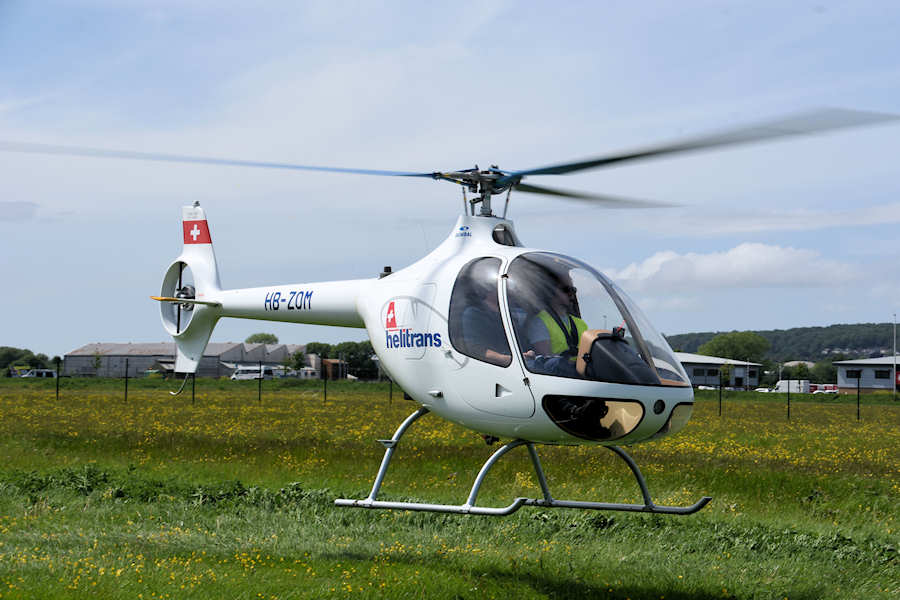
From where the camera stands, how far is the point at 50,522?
13242mm

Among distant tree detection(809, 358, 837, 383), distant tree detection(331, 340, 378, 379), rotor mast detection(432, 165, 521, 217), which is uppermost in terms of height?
rotor mast detection(432, 165, 521, 217)

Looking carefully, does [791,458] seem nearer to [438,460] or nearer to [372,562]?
[438,460]

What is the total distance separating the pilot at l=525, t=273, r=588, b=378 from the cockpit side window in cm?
30

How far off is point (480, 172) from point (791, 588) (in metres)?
6.29

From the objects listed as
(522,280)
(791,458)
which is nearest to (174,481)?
(522,280)

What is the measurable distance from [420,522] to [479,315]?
5975 millimetres

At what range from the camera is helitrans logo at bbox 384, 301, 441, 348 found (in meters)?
9.34

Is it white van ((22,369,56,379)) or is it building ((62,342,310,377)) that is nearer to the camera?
white van ((22,369,56,379))

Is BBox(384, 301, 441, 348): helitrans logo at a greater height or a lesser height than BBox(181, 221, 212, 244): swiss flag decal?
lesser

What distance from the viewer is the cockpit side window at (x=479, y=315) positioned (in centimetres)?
862

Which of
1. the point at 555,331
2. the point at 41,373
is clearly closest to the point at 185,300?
the point at 555,331

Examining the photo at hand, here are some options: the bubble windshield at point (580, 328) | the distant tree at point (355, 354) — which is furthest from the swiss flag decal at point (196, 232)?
the distant tree at point (355, 354)

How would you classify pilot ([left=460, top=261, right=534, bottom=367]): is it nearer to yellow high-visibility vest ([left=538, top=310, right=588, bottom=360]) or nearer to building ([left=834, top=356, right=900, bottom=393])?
yellow high-visibility vest ([left=538, top=310, right=588, bottom=360])

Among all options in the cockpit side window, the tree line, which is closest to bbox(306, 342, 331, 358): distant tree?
the tree line
